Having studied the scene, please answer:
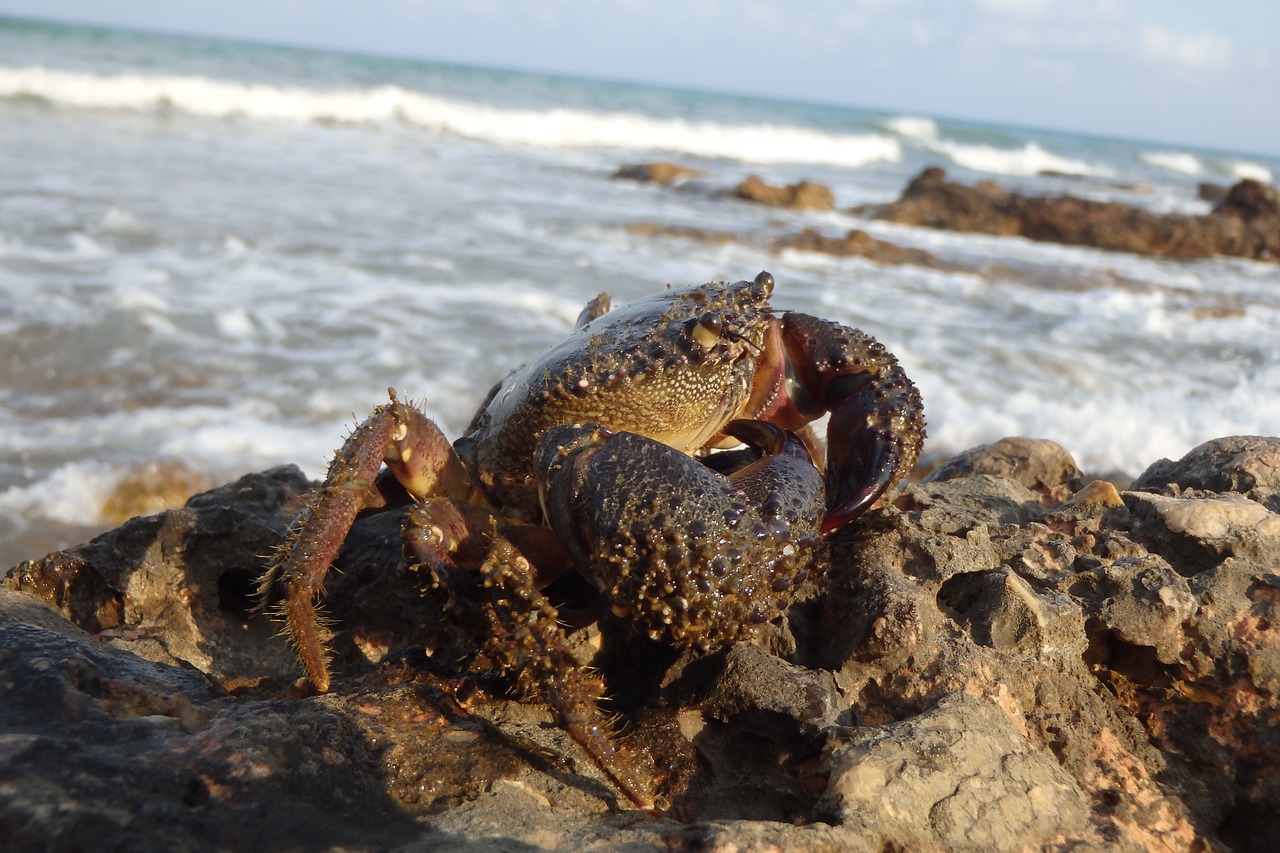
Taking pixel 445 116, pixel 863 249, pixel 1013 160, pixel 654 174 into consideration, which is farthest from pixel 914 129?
pixel 863 249

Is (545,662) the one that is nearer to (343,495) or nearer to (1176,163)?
(343,495)

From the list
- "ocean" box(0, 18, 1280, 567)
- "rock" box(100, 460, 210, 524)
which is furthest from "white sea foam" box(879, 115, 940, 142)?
"rock" box(100, 460, 210, 524)

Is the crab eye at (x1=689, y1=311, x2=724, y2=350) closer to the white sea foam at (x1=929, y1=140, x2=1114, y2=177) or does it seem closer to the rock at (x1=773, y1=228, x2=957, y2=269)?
the rock at (x1=773, y1=228, x2=957, y2=269)

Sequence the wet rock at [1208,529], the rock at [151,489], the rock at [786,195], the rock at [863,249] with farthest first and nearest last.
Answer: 1. the rock at [786,195]
2. the rock at [863,249]
3. the rock at [151,489]
4. the wet rock at [1208,529]

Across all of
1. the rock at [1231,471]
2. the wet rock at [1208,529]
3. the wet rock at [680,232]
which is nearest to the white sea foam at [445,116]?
the wet rock at [680,232]

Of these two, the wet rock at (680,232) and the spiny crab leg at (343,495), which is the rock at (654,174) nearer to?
the wet rock at (680,232)

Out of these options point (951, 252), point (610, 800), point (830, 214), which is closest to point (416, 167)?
point (830, 214)
